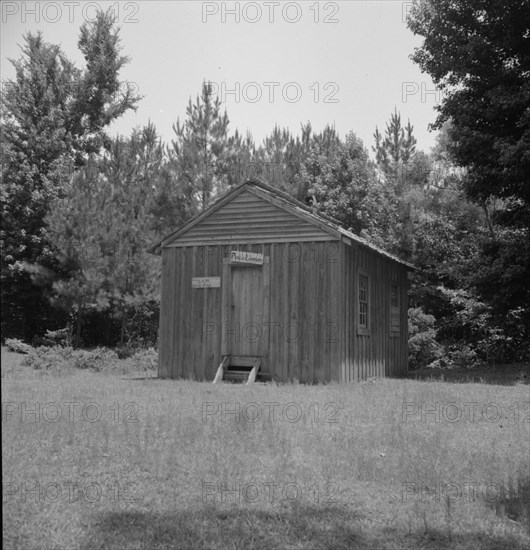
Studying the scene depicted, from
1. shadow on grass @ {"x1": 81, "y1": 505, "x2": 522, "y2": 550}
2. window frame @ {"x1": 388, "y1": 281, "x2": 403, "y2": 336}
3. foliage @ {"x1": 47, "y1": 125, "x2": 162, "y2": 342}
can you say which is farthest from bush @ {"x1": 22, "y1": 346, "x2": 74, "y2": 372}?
shadow on grass @ {"x1": 81, "y1": 505, "x2": 522, "y2": 550}

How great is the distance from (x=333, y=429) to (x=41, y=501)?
4.04 m

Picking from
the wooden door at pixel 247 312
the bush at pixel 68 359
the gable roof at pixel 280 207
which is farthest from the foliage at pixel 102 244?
the wooden door at pixel 247 312

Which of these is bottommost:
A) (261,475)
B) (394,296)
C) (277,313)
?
(261,475)

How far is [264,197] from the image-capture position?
598 inches

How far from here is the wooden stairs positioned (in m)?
14.7

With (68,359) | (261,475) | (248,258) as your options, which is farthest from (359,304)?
(68,359)

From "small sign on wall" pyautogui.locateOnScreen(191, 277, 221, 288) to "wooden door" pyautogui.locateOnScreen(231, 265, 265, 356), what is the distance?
0.43m

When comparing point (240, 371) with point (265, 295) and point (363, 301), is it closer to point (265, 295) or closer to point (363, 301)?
point (265, 295)

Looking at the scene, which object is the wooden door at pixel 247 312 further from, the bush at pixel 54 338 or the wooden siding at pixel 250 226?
the bush at pixel 54 338

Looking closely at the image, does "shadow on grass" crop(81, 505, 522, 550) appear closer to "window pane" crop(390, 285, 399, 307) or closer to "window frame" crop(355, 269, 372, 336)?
"window frame" crop(355, 269, 372, 336)

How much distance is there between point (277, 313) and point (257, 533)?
10012 mm

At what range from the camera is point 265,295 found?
1499 cm

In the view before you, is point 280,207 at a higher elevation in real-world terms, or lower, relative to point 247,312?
higher

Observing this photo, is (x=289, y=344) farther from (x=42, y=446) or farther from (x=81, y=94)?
(x=81, y=94)
